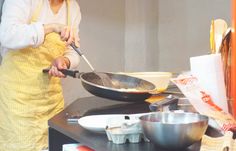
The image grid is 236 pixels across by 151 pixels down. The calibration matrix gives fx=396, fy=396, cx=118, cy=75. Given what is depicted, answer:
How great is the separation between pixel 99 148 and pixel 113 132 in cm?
5

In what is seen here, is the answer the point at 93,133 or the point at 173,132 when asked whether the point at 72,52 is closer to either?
the point at 93,133

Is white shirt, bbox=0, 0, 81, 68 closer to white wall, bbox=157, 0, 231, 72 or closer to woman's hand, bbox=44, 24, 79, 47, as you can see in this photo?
woman's hand, bbox=44, 24, 79, 47

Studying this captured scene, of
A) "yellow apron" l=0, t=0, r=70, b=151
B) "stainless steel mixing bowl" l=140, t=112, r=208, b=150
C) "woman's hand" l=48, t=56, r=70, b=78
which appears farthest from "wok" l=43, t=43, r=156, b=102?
"stainless steel mixing bowl" l=140, t=112, r=208, b=150

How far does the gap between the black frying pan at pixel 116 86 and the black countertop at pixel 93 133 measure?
1.4 inches

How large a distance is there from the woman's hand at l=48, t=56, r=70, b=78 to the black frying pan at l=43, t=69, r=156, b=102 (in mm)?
103

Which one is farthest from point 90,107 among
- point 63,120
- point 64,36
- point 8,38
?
point 8,38

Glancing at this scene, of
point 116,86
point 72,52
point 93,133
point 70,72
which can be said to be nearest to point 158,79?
point 116,86

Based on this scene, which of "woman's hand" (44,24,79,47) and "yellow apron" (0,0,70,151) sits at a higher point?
"woman's hand" (44,24,79,47)

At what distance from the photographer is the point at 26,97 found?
5.22 ft

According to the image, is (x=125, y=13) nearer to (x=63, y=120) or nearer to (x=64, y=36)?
(x=64, y=36)

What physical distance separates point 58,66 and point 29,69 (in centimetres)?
13

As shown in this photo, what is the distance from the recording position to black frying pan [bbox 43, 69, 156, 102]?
1.26 metres

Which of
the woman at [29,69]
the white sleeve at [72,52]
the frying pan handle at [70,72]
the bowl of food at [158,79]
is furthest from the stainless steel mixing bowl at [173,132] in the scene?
the white sleeve at [72,52]

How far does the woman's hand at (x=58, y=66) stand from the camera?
154 centimetres
